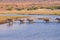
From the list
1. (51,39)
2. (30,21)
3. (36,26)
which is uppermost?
(30,21)

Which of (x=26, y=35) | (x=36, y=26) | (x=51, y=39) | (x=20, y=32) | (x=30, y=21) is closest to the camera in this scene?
(x=51, y=39)

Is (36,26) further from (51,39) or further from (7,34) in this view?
(51,39)

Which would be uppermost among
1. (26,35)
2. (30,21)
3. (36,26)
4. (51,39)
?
(30,21)

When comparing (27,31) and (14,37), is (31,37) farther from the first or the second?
(27,31)

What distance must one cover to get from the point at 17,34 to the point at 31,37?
3103 mm

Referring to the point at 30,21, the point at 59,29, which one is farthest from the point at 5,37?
the point at 30,21

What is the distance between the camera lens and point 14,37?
111 feet

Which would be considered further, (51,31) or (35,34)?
(51,31)

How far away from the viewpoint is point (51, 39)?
32.1 meters

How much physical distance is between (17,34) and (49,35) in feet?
13.9

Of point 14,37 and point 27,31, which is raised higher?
point 27,31

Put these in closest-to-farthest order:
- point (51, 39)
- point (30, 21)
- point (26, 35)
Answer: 1. point (51, 39)
2. point (26, 35)
3. point (30, 21)

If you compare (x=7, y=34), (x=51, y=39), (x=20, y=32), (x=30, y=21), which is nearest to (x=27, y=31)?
(x=20, y=32)

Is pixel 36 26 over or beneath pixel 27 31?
over
